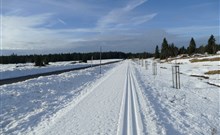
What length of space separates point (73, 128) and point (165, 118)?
11.7ft

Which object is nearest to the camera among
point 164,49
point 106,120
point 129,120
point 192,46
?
point 129,120

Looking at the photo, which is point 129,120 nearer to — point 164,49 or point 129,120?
point 129,120

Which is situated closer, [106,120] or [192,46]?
[106,120]

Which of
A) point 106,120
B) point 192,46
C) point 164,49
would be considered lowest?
point 106,120

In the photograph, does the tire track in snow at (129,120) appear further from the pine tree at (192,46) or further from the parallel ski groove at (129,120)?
the pine tree at (192,46)

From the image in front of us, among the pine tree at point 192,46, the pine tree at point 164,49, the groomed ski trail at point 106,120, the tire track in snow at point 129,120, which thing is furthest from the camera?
the pine tree at point 164,49

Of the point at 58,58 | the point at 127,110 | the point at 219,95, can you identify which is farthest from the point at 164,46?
the point at 127,110

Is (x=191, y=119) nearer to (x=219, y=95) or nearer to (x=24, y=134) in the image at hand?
(x=24, y=134)

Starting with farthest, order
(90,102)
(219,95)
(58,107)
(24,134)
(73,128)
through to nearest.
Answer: (219,95) < (90,102) < (58,107) < (73,128) < (24,134)

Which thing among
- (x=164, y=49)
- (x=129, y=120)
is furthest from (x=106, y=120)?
(x=164, y=49)

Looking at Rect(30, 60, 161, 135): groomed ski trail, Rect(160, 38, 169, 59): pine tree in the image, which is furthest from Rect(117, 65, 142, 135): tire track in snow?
Rect(160, 38, 169, 59): pine tree

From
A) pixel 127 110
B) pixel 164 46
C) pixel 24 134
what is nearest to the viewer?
pixel 24 134

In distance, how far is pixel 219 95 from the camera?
58.7 feet

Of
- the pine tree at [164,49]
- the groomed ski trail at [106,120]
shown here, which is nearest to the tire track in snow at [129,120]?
the groomed ski trail at [106,120]
